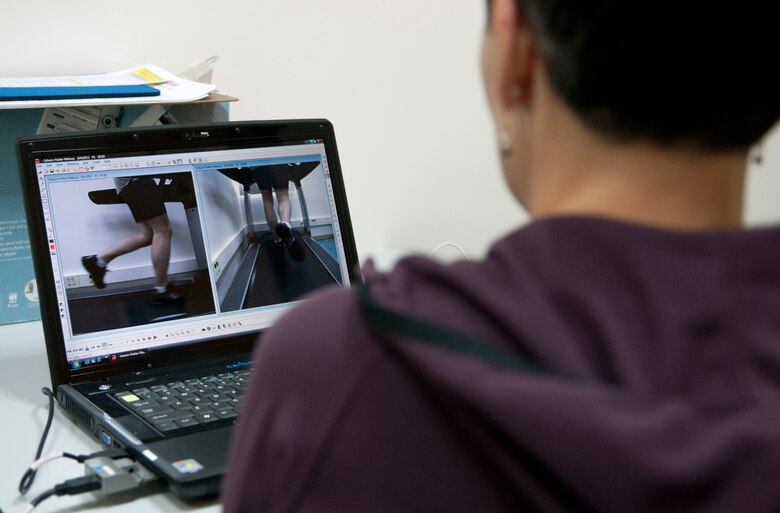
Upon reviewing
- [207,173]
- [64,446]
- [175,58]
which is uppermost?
[175,58]

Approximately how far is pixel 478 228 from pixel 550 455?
4.60 feet

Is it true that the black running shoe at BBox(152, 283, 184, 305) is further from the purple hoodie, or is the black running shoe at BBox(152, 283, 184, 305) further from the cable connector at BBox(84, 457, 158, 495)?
the purple hoodie

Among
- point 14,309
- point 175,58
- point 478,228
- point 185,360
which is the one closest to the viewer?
point 185,360

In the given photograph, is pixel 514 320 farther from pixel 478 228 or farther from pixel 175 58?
pixel 478 228

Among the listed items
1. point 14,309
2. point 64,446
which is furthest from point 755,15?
point 14,309

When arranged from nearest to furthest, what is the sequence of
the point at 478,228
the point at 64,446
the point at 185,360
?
1. the point at 64,446
2. the point at 185,360
3. the point at 478,228

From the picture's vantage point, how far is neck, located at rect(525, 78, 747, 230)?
394 mm

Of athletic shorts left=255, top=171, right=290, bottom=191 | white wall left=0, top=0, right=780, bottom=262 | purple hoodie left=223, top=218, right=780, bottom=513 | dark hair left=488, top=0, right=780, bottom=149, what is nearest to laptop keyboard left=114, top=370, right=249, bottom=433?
athletic shorts left=255, top=171, right=290, bottom=191

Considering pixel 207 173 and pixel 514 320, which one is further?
pixel 207 173

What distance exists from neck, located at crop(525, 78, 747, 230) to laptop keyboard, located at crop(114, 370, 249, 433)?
0.51 meters

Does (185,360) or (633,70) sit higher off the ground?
(633,70)

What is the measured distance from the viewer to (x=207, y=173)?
1052 mm

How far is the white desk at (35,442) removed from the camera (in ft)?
2.30

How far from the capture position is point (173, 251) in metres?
1.01
